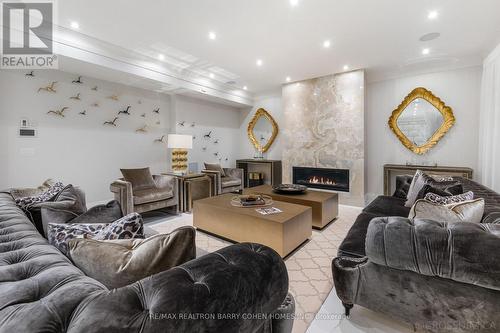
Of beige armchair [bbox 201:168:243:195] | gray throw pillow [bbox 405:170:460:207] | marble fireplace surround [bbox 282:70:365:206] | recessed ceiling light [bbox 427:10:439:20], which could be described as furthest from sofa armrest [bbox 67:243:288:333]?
marble fireplace surround [bbox 282:70:365:206]

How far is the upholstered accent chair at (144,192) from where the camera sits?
3387 millimetres

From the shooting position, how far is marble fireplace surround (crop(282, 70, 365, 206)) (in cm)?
467

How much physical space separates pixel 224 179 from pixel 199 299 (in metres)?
4.60

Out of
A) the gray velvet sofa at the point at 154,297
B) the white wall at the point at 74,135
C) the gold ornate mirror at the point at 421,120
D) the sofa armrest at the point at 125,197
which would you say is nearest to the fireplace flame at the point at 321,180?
the gold ornate mirror at the point at 421,120

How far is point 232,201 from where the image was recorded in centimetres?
311

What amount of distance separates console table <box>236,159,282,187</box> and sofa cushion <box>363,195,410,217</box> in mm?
3362

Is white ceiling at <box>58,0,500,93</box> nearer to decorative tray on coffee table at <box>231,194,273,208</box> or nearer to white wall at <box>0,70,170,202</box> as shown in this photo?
Result: white wall at <box>0,70,170,202</box>

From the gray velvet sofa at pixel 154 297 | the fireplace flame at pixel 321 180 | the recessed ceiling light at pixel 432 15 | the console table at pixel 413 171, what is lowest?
the fireplace flame at pixel 321 180

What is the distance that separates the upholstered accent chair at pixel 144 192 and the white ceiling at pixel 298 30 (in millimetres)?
2114

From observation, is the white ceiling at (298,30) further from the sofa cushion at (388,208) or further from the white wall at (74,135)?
the sofa cushion at (388,208)

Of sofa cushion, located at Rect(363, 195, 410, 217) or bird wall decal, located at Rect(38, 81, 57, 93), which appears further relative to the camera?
bird wall decal, located at Rect(38, 81, 57, 93)

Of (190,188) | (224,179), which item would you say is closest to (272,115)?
(224,179)

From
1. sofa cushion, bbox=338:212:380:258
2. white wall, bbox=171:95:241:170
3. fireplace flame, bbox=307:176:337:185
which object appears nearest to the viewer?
sofa cushion, bbox=338:212:380:258

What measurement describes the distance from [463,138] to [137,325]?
18.6 feet
